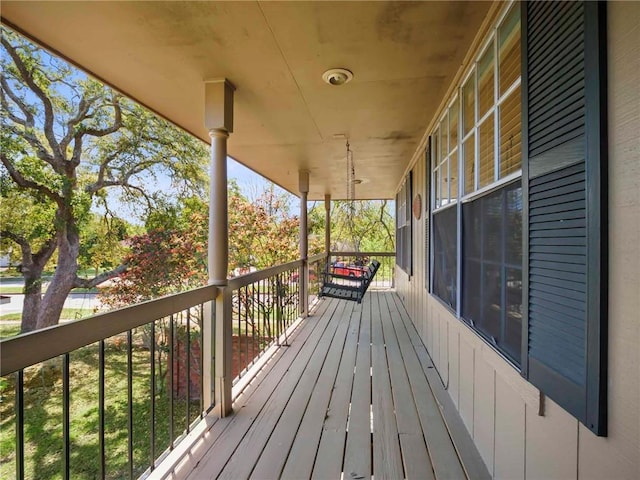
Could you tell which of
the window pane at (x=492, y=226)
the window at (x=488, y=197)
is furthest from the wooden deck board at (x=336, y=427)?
Answer: the window pane at (x=492, y=226)

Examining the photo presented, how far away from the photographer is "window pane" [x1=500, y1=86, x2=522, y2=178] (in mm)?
1396

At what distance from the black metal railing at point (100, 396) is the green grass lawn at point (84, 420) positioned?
2 centimetres

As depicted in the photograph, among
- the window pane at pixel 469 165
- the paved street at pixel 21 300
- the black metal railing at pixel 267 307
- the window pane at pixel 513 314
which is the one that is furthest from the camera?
the paved street at pixel 21 300

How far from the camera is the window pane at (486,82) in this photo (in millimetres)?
1750

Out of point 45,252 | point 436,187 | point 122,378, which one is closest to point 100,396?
point 436,187

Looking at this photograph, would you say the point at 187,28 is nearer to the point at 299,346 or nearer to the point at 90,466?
the point at 299,346

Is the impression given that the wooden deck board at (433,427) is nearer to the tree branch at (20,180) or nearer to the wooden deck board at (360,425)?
the wooden deck board at (360,425)

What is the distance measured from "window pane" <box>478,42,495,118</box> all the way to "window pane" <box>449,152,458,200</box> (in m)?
0.53

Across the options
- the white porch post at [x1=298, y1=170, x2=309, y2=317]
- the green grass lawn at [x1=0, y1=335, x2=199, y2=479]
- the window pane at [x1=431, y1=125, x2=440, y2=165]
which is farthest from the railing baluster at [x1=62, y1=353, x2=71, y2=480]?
the white porch post at [x1=298, y1=170, x2=309, y2=317]

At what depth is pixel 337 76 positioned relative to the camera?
2.15 meters

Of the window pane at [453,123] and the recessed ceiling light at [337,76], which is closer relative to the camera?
the recessed ceiling light at [337,76]

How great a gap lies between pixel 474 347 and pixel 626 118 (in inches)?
56.7

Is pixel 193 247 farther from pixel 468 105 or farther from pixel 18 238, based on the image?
pixel 468 105

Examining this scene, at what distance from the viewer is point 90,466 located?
3.81 m
